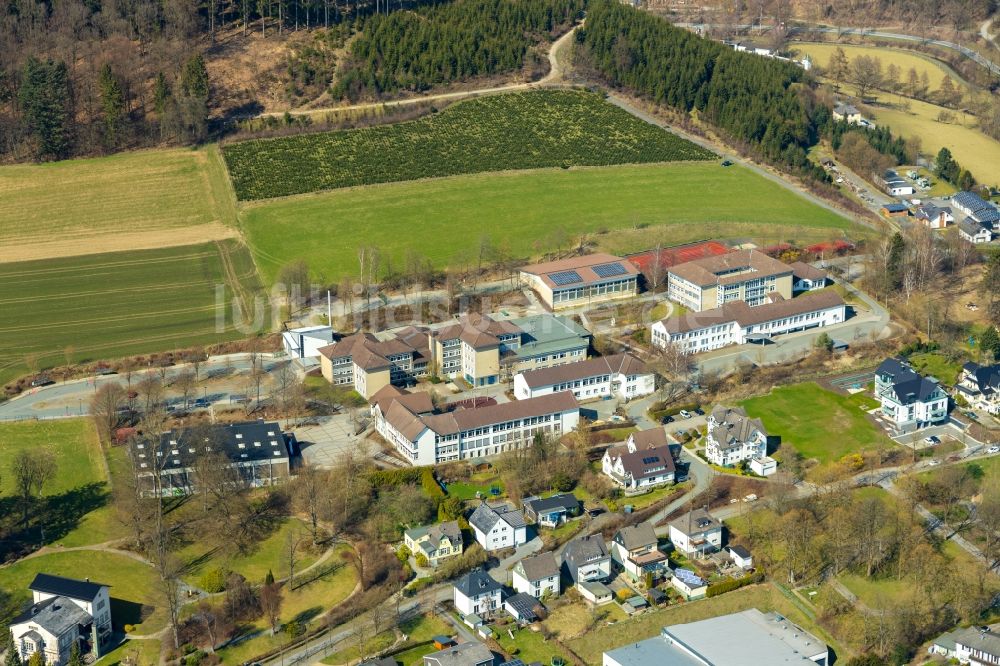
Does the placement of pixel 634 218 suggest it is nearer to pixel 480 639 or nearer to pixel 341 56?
pixel 341 56

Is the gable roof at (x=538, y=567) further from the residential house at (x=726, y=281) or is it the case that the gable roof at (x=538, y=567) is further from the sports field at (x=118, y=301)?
the sports field at (x=118, y=301)

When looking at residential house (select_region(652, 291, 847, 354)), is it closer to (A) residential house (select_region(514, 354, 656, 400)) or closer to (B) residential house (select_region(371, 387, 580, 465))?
(A) residential house (select_region(514, 354, 656, 400))

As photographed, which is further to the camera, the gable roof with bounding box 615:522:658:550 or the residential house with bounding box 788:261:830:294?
the residential house with bounding box 788:261:830:294

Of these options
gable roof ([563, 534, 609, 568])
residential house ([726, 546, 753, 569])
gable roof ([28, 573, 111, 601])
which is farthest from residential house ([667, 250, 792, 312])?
gable roof ([28, 573, 111, 601])

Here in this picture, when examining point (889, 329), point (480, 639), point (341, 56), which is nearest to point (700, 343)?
point (889, 329)

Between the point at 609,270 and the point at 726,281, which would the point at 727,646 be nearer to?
the point at 726,281
